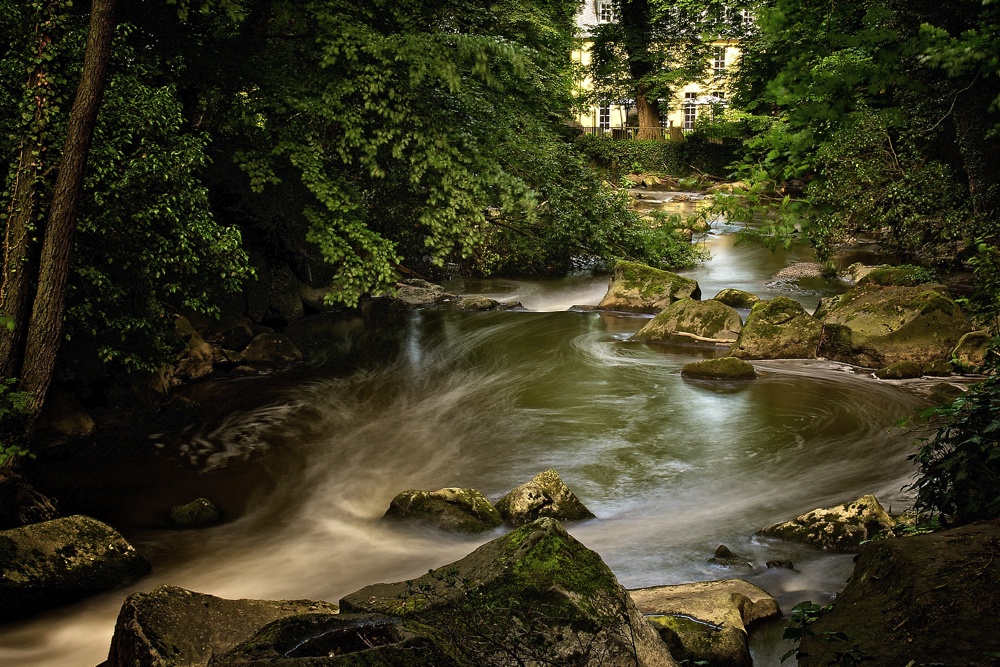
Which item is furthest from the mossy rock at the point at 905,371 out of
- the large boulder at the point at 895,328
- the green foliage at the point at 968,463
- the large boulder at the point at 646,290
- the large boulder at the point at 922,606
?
the large boulder at the point at 922,606

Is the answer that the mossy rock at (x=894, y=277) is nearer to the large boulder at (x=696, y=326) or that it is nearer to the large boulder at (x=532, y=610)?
the large boulder at (x=696, y=326)

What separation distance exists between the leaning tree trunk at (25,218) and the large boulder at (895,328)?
11.5 meters

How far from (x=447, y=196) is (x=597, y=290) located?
8.83m

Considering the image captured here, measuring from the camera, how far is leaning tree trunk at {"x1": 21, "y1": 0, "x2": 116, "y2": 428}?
819 cm

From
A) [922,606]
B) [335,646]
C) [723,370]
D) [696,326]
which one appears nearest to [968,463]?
[922,606]

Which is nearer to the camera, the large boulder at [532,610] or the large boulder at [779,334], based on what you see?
the large boulder at [532,610]

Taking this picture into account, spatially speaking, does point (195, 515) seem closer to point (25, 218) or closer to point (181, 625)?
point (25, 218)

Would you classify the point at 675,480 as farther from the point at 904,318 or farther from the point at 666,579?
the point at 904,318

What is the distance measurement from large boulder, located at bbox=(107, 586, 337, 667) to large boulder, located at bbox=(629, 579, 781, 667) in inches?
86.7

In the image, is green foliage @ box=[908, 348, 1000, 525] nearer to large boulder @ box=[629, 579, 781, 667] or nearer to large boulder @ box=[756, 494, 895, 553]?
large boulder @ box=[629, 579, 781, 667]

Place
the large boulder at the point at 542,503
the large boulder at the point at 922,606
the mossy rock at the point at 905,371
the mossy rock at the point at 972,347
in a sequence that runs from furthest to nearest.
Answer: the mossy rock at the point at 905,371, the mossy rock at the point at 972,347, the large boulder at the point at 542,503, the large boulder at the point at 922,606

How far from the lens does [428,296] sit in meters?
19.8

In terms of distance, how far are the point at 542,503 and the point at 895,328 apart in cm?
763

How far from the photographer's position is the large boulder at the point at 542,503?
830cm
